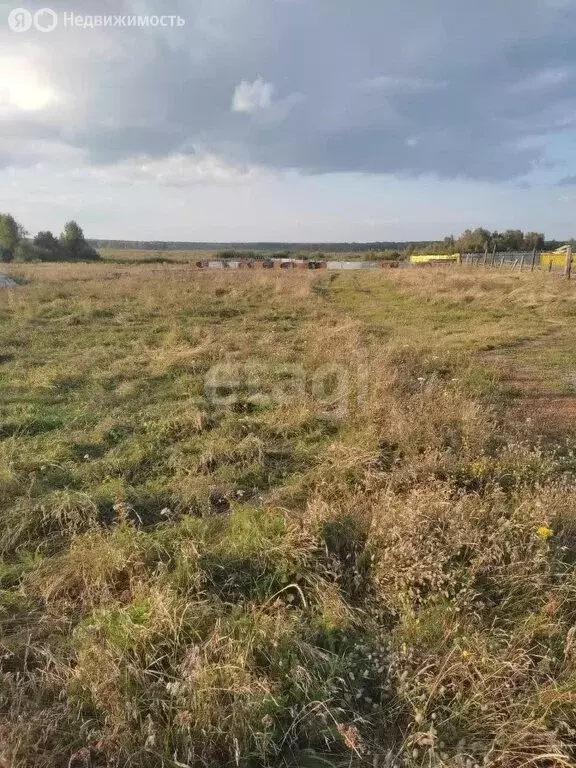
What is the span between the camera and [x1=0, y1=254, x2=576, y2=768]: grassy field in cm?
208

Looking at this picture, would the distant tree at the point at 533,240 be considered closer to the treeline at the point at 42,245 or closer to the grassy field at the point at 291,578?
the treeline at the point at 42,245

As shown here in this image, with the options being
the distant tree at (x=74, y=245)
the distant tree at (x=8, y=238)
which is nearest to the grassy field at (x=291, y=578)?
the distant tree at (x=8, y=238)

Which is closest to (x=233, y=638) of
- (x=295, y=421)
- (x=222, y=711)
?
(x=222, y=711)

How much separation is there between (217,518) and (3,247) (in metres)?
61.2

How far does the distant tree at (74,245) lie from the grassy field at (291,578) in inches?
2650

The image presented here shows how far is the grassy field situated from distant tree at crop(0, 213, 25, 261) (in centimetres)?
5735

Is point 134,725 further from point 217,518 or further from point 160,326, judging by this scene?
point 160,326

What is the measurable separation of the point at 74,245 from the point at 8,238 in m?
12.6

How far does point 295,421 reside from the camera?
5.41 meters

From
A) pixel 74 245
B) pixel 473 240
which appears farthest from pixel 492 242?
pixel 74 245

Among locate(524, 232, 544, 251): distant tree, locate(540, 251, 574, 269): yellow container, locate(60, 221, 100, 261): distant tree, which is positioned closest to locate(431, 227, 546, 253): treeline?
locate(524, 232, 544, 251): distant tree

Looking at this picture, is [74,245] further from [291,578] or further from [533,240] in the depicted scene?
[291,578]

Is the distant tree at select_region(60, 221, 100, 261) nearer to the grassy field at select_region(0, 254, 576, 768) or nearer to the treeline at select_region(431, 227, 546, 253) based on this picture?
the treeline at select_region(431, 227, 546, 253)

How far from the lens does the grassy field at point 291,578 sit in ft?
6.84
